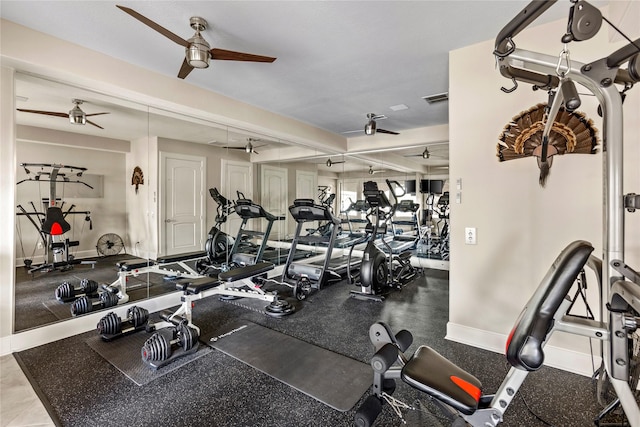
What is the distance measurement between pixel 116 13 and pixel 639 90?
12.7ft

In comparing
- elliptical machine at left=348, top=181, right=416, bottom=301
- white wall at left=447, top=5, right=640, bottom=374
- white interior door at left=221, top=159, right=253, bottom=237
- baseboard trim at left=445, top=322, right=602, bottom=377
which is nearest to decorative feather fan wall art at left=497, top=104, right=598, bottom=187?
white wall at left=447, top=5, right=640, bottom=374

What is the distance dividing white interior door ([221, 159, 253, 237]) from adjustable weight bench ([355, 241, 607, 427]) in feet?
12.0

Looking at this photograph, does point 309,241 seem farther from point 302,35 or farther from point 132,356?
point 302,35

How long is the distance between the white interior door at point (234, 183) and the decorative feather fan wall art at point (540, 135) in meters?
3.72

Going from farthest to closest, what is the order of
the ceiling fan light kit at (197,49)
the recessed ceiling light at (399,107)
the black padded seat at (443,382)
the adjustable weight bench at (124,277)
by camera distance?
the recessed ceiling light at (399,107) < the adjustable weight bench at (124,277) < the ceiling fan light kit at (197,49) < the black padded seat at (443,382)

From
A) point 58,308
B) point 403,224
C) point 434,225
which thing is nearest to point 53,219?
point 58,308

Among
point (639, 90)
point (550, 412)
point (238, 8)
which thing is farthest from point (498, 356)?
point (238, 8)

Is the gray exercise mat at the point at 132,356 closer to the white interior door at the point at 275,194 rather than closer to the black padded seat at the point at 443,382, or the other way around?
the black padded seat at the point at 443,382

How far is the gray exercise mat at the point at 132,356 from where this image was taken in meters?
2.36

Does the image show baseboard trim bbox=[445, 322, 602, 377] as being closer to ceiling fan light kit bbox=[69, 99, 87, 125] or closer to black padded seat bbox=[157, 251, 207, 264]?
black padded seat bbox=[157, 251, 207, 264]

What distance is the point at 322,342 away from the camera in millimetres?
2898

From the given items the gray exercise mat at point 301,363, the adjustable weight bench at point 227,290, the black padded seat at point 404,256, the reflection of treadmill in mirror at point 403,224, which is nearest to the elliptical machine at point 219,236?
the adjustable weight bench at point 227,290

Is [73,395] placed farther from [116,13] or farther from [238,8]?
[238,8]

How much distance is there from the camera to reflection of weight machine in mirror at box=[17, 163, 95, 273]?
117 inches
